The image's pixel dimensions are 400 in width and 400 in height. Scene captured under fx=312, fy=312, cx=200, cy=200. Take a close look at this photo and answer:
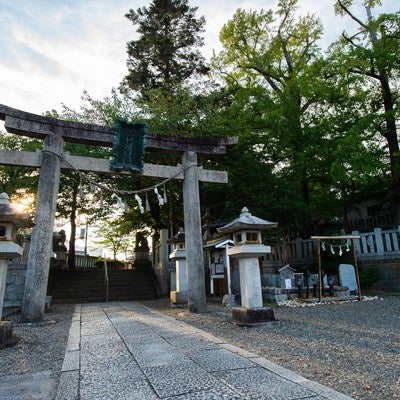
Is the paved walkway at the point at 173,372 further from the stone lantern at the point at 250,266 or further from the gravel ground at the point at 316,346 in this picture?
the stone lantern at the point at 250,266

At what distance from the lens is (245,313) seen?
6668mm

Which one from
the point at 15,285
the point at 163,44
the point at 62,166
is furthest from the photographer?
the point at 163,44

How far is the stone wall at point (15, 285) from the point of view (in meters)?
10.7

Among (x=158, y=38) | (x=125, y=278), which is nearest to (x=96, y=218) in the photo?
(x=125, y=278)

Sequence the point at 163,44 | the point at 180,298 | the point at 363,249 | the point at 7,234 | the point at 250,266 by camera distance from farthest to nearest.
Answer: the point at 163,44
the point at 363,249
the point at 180,298
the point at 250,266
the point at 7,234

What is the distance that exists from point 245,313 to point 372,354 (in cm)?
280

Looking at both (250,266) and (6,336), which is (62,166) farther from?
(250,266)

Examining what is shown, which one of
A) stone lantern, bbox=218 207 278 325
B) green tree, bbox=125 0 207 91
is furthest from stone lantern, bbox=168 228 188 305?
green tree, bbox=125 0 207 91

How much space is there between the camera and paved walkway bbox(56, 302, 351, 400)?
9.46ft

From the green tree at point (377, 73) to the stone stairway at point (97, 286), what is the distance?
12.8 m

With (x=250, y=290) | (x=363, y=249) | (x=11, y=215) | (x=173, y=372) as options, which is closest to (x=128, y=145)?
(x=11, y=215)

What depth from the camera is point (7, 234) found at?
5930 millimetres

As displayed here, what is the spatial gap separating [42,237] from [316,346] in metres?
6.64

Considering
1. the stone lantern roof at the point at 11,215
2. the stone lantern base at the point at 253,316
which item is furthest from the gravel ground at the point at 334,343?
the stone lantern roof at the point at 11,215
